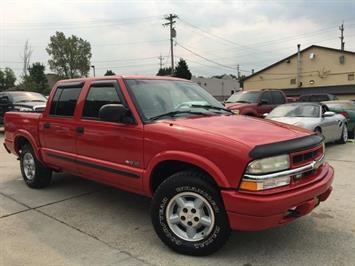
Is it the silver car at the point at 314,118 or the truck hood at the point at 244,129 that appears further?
the silver car at the point at 314,118

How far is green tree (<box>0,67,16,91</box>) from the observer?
175ft

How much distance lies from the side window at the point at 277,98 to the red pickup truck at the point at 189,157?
10.2 meters

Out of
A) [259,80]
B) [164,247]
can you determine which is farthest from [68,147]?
[259,80]

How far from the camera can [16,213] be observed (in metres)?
5.35

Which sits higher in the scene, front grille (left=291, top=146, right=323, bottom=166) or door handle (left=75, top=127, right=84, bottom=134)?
door handle (left=75, top=127, right=84, bottom=134)

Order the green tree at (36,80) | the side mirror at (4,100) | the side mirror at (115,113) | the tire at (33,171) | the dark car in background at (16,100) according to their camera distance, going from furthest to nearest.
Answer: the green tree at (36,80)
the side mirror at (4,100)
the dark car in background at (16,100)
the tire at (33,171)
the side mirror at (115,113)

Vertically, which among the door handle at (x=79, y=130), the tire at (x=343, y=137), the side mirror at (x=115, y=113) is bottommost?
the tire at (x=343, y=137)

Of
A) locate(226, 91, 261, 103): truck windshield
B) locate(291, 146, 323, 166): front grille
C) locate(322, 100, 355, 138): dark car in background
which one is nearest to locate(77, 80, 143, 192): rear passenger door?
locate(291, 146, 323, 166): front grille

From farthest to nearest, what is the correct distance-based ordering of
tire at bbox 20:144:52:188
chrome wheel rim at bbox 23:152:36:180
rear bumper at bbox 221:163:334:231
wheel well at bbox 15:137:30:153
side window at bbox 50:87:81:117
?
1. wheel well at bbox 15:137:30:153
2. chrome wheel rim at bbox 23:152:36:180
3. tire at bbox 20:144:52:188
4. side window at bbox 50:87:81:117
5. rear bumper at bbox 221:163:334:231

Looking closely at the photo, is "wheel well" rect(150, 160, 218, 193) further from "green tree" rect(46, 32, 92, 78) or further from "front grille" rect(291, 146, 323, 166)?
"green tree" rect(46, 32, 92, 78)

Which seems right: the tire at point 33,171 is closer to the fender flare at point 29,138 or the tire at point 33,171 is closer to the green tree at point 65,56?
the fender flare at point 29,138

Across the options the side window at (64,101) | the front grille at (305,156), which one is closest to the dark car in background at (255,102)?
the side window at (64,101)

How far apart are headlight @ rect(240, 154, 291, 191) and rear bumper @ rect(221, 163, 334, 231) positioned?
0.27ft

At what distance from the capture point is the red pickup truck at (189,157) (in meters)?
3.54
